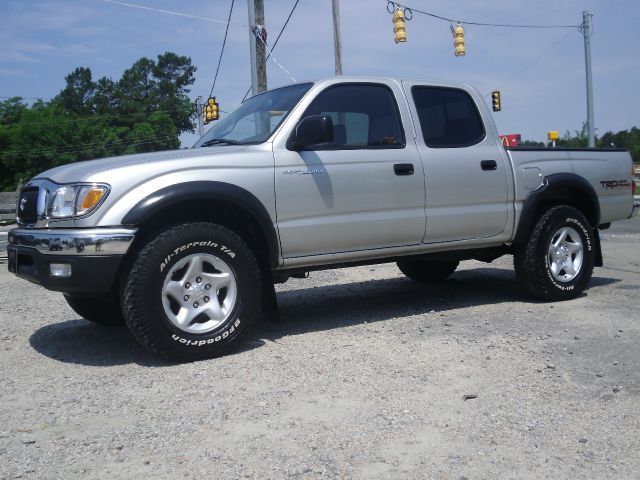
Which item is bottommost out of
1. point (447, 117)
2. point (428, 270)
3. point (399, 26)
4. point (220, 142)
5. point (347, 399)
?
point (347, 399)

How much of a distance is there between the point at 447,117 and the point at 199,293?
2.75m

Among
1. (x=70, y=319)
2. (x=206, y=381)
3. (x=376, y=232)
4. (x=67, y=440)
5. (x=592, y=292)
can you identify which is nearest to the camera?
(x=67, y=440)

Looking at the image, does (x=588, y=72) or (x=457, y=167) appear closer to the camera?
(x=457, y=167)

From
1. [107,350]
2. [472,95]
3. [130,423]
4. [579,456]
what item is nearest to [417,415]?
[579,456]

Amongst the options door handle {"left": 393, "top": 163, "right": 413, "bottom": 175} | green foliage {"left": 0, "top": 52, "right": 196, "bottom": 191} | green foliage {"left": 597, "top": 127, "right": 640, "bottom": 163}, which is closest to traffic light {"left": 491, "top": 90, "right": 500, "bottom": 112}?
door handle {"left": 393, "top": 163, "right": 413, "bottom": 175}

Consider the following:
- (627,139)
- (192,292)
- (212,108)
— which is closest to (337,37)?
(212,108)

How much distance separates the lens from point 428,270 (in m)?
7.75

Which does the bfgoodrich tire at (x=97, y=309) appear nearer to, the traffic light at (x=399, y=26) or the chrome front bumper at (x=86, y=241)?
the chrome front bumper at (x=86, y=241)

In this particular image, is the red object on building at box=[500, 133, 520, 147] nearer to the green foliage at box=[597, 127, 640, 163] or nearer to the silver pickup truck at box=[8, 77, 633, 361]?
the silver pickup truck at box=[8, 77, 633, 361]

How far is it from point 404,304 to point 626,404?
9.79 feet

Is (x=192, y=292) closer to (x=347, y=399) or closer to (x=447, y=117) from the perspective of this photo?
(x=347, y=399)

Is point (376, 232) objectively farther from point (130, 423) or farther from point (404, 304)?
point (130, 423)

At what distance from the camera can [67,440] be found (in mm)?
3369

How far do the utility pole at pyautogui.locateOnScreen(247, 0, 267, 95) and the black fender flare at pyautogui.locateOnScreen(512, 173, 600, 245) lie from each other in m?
10.0
